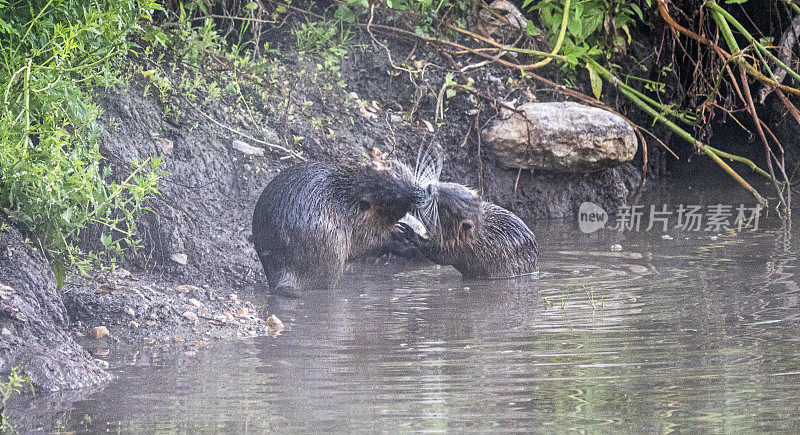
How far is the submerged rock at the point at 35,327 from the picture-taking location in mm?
2922

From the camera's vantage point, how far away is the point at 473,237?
5035 millimetres

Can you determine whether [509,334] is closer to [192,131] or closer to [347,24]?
[192,131]

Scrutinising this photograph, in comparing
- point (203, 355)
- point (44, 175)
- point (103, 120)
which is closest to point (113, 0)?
point (44, 175)

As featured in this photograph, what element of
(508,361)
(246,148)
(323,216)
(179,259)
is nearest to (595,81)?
(246,148)

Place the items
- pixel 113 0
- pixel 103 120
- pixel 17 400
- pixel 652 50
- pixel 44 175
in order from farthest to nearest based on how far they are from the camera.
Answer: pixel 652 50
pixel 103 120
pixel 113 0
pixel 44 175
pixel 17 400

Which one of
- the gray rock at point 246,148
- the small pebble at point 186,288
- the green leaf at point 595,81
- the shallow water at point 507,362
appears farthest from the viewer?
the green leaf at point 595,81

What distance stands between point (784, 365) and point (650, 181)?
5.41 metres

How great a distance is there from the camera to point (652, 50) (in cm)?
742

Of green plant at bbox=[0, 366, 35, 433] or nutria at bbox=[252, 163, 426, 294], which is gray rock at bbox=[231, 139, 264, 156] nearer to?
nutria at bbox=[252, 163, 426, 294]

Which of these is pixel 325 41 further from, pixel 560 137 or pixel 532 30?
pixel 560 137

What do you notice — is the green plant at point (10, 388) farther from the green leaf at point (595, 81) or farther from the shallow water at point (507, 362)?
the green leaf at point (595, 81)

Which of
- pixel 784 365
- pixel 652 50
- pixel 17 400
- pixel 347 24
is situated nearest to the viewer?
pixel 17 400

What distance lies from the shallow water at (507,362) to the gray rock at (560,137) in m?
1.63

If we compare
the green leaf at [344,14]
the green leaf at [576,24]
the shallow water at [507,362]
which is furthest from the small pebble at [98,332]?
the green leaf at [576,24]
